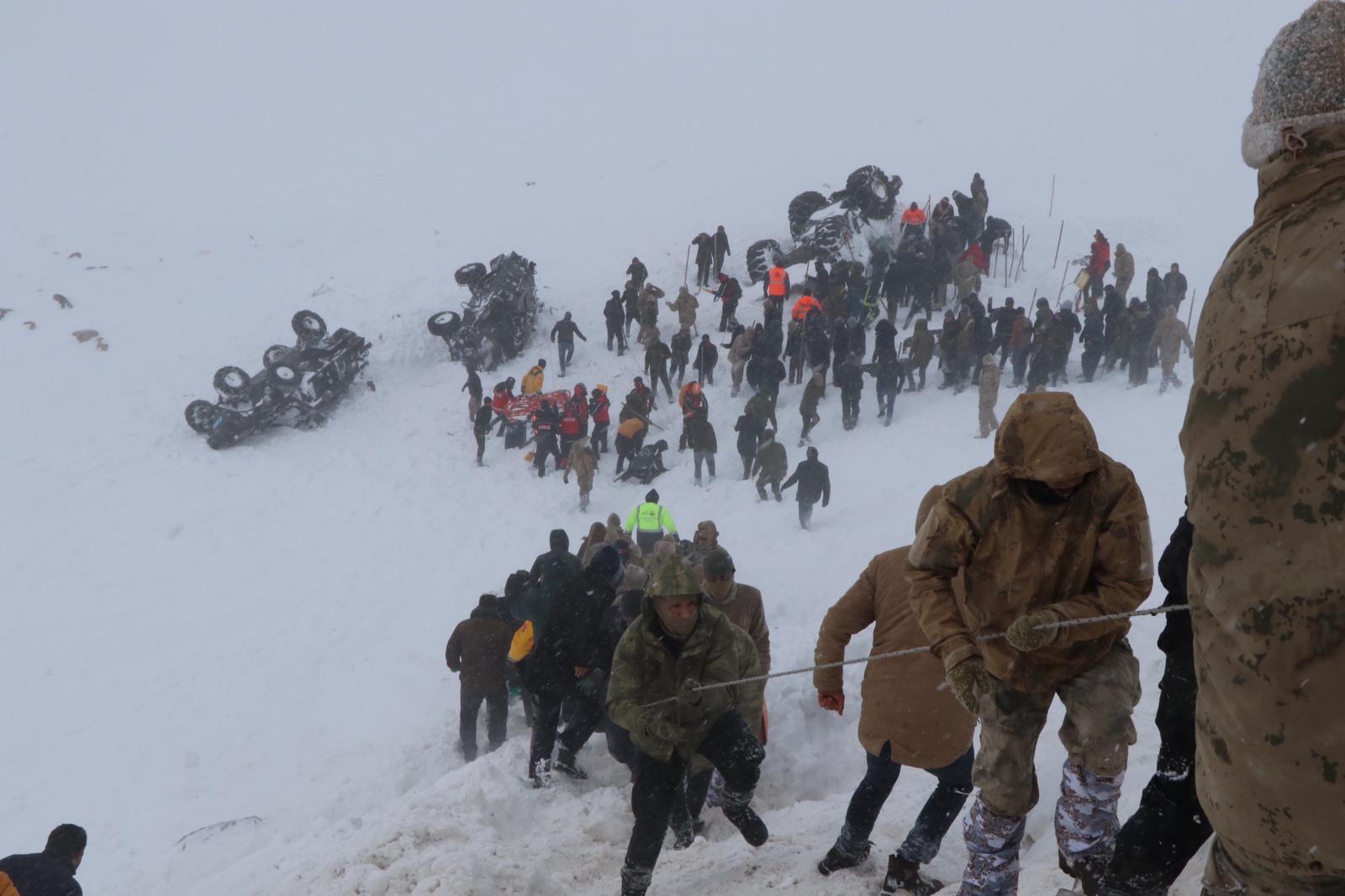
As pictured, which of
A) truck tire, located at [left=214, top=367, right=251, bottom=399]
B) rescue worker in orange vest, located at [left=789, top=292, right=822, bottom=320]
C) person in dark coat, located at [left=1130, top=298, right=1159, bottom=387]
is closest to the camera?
person in dark coat, located at [left=1130, top=298, right=1159, bottom=387]

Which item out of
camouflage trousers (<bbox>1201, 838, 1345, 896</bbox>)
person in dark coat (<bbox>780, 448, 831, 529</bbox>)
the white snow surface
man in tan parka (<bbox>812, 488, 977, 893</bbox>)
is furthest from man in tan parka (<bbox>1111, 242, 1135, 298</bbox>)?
camouflage trousers (<bbox>1201, 838, 1345, 896</bbox>)

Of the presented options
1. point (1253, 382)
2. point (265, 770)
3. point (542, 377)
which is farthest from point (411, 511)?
point (1253, 382)

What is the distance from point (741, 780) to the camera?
4.17 meters

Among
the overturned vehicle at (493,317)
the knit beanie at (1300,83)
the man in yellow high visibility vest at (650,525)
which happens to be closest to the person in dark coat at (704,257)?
the overturned vehicle at (493,317)

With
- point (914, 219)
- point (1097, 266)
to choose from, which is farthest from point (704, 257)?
point (1097, 266)

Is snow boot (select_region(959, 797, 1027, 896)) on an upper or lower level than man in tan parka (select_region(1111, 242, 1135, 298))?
lower

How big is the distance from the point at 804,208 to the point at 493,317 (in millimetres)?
8084

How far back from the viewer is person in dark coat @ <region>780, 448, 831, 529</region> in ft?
41.3

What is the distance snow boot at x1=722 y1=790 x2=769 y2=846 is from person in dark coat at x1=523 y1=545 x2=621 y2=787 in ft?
6.33

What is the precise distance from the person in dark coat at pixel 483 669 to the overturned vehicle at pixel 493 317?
11.6m

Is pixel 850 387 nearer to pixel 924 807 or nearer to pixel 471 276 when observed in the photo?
pixel 471 276

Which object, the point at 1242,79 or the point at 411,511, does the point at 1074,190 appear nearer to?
the point at 1242,79

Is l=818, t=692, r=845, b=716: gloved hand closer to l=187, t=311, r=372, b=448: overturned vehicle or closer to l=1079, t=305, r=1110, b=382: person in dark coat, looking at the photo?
l=1079, t=305, r=1110, b=382: person in dark coat

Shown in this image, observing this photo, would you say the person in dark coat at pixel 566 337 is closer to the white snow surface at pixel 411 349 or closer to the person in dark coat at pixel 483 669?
the white snow surface at pixel 411 349
